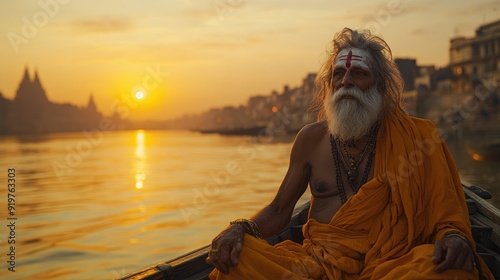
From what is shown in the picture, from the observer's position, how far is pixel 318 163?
302cm

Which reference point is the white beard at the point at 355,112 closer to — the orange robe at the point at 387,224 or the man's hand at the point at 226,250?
the orange robe at the point at 387,224

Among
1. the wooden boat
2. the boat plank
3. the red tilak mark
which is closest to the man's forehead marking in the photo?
the red tilak mark

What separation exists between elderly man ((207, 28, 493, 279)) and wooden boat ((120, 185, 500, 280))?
60cm

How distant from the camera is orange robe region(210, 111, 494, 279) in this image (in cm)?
244

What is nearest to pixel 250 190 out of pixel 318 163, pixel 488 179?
pixel 488 179

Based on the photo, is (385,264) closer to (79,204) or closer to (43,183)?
(79,204)

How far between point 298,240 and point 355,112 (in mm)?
1922

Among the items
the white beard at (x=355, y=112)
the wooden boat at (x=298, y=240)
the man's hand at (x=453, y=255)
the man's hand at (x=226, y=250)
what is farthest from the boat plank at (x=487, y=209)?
the man's hand at (x=226, y=250)

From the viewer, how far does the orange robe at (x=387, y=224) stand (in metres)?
2.44

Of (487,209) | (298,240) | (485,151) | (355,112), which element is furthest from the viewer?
(485,151)

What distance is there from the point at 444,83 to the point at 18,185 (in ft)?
159

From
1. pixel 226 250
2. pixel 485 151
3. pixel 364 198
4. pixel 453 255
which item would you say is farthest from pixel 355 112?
pixel 485 151

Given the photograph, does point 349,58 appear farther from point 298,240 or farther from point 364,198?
point 298,240

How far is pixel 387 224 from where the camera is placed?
2564 mm
